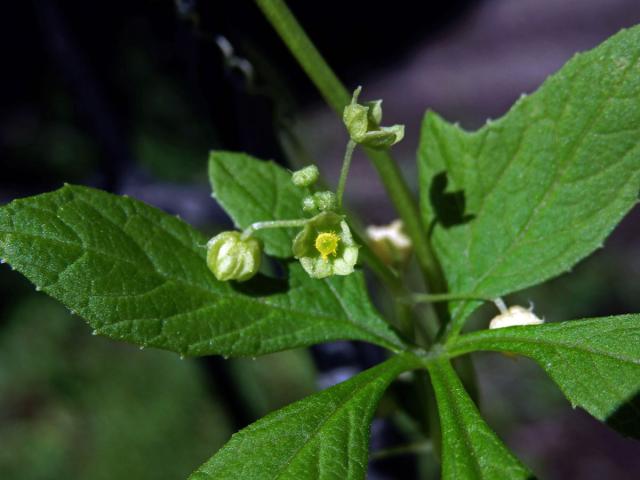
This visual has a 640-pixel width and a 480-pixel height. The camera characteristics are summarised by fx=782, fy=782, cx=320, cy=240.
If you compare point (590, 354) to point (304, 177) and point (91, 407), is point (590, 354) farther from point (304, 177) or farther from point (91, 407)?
point (91, 407)

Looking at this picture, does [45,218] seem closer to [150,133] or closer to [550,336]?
[550,336]

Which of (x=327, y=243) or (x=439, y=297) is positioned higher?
(x=327, y=243)

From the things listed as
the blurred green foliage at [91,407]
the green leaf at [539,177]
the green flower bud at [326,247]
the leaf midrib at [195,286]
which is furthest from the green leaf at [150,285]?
the blurred green foliage at [91,407]

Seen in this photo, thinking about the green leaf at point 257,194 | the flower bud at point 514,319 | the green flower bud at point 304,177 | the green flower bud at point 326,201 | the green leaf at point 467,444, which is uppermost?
the green leaf at point 257,194

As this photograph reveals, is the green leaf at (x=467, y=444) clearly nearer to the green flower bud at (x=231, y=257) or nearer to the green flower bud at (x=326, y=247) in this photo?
the green flower bud at (x=326, y=247)

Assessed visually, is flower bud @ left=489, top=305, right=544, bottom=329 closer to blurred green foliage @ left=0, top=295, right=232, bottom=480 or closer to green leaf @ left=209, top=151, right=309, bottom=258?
green leaf @ left=209, top=151, right=309, bottom=258

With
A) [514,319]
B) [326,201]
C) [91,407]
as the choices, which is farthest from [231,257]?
[91,407]
